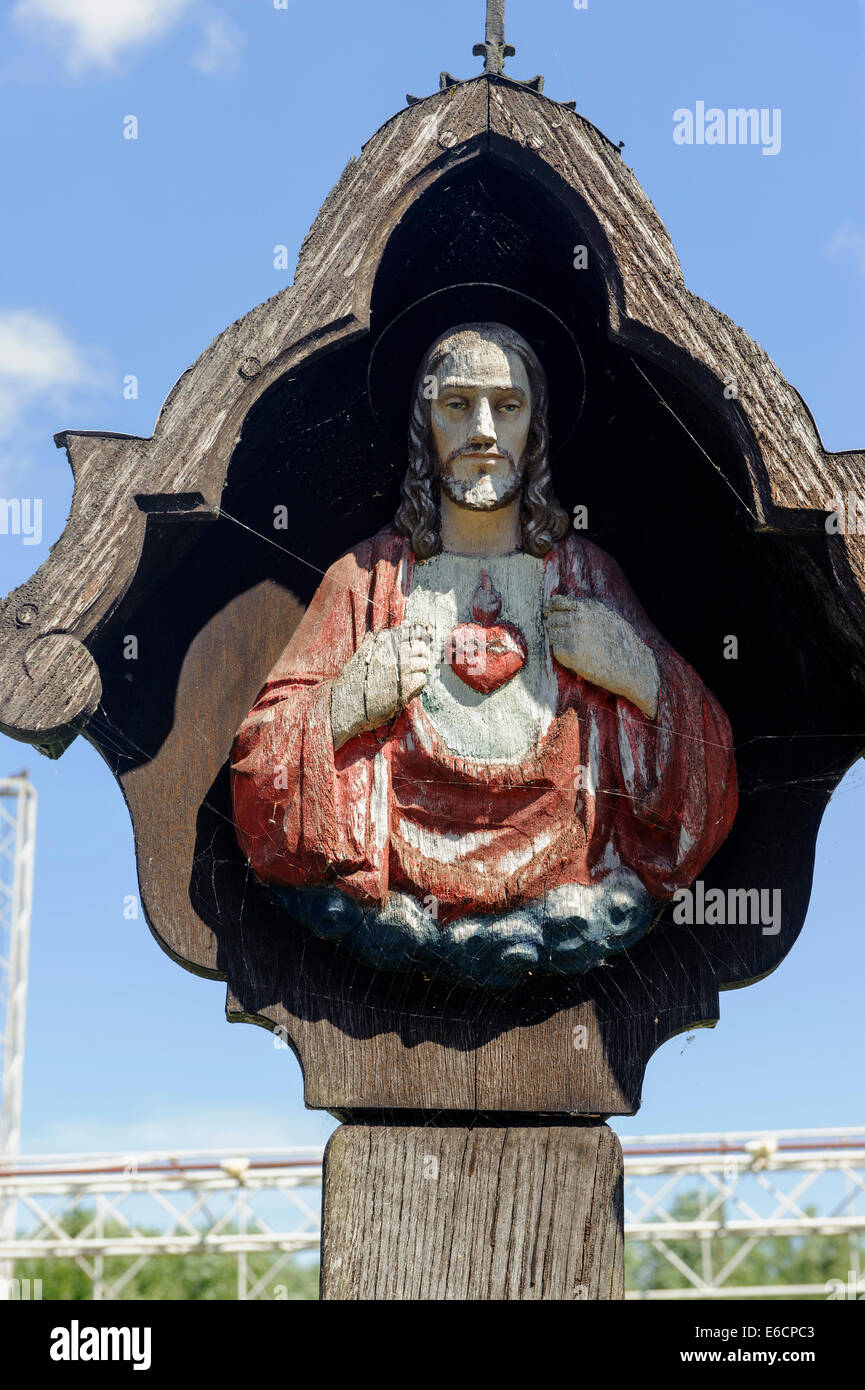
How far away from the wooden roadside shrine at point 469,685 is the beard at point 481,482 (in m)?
0.02

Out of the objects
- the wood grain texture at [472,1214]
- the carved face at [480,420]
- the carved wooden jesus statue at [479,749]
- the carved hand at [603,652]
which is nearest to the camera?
the wood grain texture at [472,1214]

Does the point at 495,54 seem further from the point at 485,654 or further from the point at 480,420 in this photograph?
the point at 485,654

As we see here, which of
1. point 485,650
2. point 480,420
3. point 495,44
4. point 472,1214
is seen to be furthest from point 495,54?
point 472,1214

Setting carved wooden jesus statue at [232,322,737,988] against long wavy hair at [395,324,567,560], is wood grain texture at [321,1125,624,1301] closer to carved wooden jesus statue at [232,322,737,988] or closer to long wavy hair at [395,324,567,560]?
carved wooden jesus statue at [232,322,737,988]

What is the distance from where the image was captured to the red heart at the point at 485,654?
403cm

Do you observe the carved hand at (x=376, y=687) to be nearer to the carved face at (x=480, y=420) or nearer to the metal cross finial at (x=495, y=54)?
the carved face at (x=480, y=420)

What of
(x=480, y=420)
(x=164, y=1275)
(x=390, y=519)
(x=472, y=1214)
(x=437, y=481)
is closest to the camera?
(x=472, y=1214)

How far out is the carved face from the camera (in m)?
4.17

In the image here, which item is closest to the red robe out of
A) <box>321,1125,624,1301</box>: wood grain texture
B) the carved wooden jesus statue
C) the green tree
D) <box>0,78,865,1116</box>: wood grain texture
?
the carved wooden jesus statue

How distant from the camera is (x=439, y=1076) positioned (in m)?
3.92

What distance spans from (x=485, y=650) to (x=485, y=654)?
0.04 ft

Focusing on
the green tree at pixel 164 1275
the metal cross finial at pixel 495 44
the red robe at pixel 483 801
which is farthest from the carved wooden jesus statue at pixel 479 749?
the green tree at pixel 164 1275

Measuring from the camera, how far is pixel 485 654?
4.05 metres

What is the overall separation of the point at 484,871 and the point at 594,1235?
2.72ft
